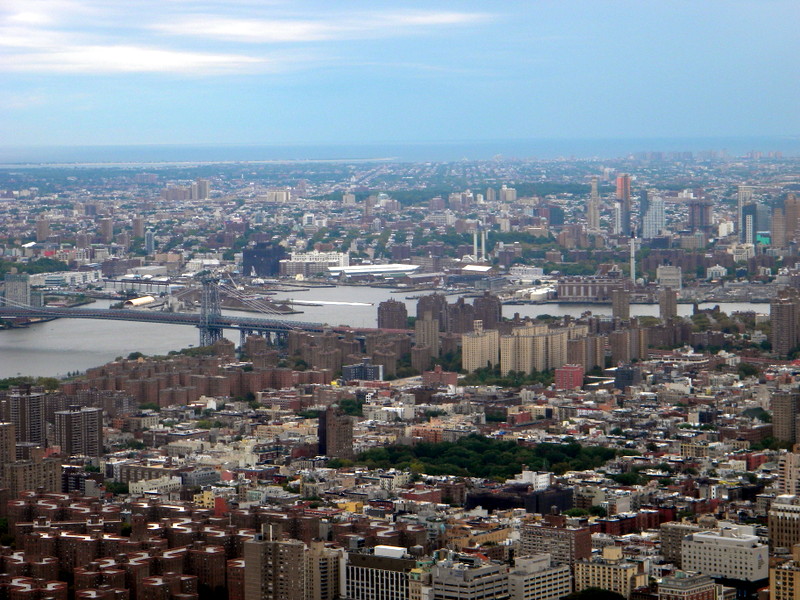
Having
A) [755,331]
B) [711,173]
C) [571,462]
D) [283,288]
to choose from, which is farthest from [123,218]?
[571,462]

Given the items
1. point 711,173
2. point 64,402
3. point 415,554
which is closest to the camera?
point 415,554

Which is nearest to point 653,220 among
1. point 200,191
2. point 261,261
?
point 261,261

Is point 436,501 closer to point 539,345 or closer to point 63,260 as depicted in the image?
point 539,345

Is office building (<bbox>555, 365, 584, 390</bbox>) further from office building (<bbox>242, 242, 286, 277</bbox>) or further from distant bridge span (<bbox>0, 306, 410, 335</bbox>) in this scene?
office building (<bbox>242, 242, 286, 277</bbox>)

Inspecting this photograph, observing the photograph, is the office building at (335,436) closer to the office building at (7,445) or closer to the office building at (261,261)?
the office building at (7,445)

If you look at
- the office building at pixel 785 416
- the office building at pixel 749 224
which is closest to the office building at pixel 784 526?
the office building at pixel 785 416
